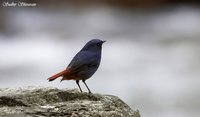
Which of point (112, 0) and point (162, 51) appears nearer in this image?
point (162, 51)

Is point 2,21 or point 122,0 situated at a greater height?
point 122,0

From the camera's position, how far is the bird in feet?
13.1

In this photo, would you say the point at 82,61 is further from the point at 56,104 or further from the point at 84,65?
the point at 56,104

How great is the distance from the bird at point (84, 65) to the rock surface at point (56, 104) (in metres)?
0.26

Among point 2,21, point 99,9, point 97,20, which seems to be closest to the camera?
point 2,21

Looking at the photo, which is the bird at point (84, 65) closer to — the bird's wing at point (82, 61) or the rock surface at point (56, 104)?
the bird's wing at point (82, 61)

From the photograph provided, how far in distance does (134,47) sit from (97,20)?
1985 mm

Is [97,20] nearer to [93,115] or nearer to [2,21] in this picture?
[2,21]

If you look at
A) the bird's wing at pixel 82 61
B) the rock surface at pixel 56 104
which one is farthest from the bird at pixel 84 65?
the rock surface at pixel 56 104

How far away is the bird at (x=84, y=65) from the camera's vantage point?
157 inches

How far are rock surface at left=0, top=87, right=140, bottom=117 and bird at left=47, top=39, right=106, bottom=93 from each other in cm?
26

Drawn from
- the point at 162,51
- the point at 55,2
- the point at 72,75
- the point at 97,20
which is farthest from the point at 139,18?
the point at 72,75

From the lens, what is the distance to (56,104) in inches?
135

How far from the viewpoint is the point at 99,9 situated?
12031 mm
